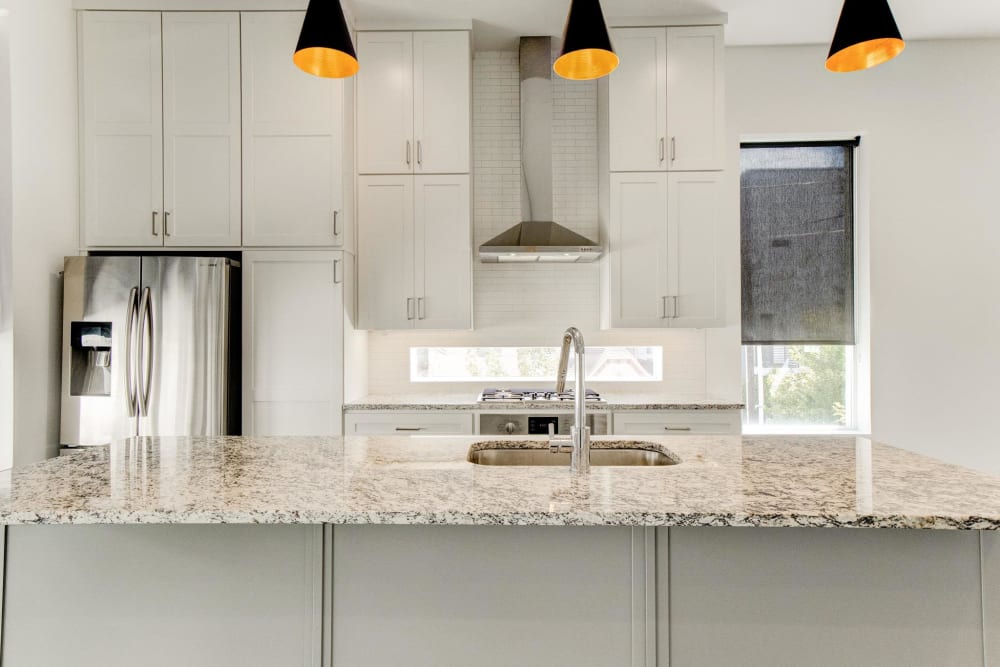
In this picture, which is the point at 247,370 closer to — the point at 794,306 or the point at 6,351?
the point at 6,351

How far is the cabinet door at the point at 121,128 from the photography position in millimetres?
3107

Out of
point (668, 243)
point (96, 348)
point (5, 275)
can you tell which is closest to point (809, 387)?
point (668, 243)

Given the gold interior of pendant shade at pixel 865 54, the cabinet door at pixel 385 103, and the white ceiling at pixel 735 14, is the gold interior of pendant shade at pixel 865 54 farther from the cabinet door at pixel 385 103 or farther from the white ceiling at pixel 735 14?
the cabinet door at pixel 385 103

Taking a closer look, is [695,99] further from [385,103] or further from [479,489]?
[479,489]

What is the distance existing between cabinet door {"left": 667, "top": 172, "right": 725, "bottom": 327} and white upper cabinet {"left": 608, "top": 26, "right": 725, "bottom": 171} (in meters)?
0.12

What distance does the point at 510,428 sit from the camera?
10.5ft

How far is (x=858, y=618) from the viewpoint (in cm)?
125

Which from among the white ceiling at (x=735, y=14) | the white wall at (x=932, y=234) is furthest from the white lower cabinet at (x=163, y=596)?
the white wall at (x=932, y=234)

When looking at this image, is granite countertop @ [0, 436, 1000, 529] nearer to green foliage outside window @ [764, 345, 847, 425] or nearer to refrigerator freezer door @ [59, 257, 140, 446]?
refrigerator freezer door @ [59, 257, 140, 446]

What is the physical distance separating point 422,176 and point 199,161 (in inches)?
47.3

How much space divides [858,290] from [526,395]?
230 cm

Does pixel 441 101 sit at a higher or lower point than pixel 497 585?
higher

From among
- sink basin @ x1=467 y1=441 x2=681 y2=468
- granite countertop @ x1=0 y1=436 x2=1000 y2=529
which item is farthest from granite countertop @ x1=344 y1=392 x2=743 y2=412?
granite countertop @ x1=0 y1=436 x2=1000 y2=529

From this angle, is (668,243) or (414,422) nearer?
(414,422)
